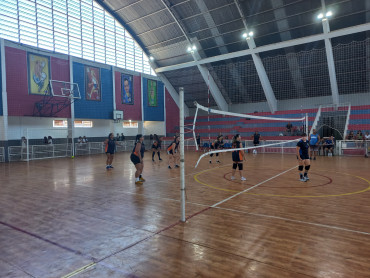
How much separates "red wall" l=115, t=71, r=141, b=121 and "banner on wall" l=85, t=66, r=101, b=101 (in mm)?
2031

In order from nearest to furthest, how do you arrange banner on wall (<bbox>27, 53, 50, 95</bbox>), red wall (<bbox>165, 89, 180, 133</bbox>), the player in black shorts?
the player in black shorts → banner on wall (<bbox>27, 53, 50, 95</bbox>) → red wall (<bbox>165, 89, 180, 133</bbox>)

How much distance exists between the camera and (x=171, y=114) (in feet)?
96.0

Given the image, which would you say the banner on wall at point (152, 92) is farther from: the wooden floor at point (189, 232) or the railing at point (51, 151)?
the wooden floor at point (189, 232)

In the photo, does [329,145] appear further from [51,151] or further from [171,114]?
[51,151]

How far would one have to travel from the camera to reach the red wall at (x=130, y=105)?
76.8 ft

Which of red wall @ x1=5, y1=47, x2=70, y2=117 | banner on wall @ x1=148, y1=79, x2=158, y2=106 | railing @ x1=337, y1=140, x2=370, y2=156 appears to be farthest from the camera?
banner on wall @ x1=148, y1=79, x2=158, y2=106

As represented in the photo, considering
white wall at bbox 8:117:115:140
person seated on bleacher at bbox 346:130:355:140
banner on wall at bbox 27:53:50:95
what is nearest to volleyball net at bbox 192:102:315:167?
person seated on bleacher at bbox 346:130:355:140

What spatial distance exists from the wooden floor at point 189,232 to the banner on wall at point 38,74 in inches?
501

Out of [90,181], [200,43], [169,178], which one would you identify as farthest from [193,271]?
[200,43]

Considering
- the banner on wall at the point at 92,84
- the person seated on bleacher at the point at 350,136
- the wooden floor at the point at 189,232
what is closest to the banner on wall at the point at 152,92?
the banner on wall at the point at 92,84

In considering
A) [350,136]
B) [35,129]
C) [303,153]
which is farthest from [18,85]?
[350,136]

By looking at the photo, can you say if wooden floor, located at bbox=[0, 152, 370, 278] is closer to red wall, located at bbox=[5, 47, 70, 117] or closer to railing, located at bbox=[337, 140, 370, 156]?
railing, located at bbox=[337, 140, 370, 156]

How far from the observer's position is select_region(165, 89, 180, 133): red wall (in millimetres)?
28719

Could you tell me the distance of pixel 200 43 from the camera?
23719 mm
